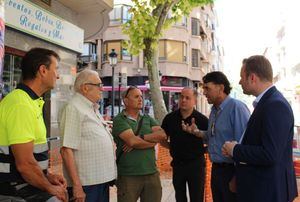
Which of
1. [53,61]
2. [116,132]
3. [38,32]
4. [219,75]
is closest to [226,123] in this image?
[219,75]

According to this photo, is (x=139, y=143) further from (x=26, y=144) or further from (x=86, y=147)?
(x=26, y=144)

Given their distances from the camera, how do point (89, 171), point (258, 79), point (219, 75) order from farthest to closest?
1. point (219, 75)
2. point (89, 171)
3. point (258, 79)

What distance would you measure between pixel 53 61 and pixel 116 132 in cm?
148

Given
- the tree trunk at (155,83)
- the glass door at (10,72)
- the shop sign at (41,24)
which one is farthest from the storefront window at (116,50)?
the glass door at (10,72)

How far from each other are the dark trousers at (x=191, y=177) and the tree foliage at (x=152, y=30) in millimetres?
6158

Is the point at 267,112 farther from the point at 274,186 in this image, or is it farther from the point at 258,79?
the point at 274,186

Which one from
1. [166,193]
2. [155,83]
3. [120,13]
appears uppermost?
[120,13]

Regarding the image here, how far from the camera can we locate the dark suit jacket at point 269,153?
9.48 ft

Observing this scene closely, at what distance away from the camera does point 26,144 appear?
2.48 metres

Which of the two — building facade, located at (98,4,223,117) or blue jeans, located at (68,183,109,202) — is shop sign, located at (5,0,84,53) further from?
building facade, located at (98,4,223,117)

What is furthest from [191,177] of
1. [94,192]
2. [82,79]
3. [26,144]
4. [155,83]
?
[155,83]

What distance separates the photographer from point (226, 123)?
13.4 ft

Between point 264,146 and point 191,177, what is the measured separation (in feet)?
6.27

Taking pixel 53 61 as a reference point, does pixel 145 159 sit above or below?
below
